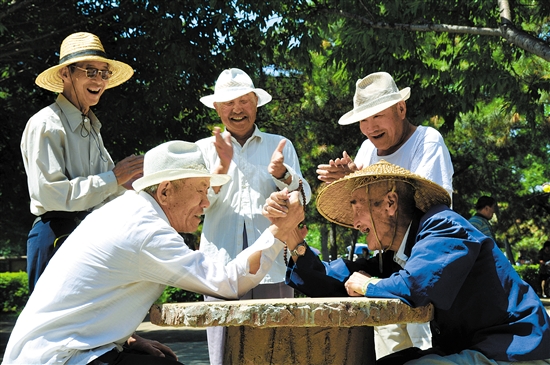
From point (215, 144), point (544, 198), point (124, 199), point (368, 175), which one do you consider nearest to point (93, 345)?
point (124, 199)

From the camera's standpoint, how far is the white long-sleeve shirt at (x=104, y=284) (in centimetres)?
282

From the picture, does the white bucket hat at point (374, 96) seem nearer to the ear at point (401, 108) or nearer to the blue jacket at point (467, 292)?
the ear at point (401, 108)

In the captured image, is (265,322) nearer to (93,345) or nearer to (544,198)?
(93,345)

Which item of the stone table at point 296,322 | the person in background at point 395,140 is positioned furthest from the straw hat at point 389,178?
the person in background at point 395,140

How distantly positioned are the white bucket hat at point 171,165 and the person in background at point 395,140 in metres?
1.35

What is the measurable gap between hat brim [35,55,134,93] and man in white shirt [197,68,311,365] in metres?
0.63

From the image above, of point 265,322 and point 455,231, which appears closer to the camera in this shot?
point 265,322

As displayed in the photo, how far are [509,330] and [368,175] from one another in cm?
86

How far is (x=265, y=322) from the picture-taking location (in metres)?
2.59

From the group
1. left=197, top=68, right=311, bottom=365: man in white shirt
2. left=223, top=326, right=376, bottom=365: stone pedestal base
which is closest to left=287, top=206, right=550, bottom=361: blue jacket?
left=223, top=326, right=376, bottom=365: stone pedestal base

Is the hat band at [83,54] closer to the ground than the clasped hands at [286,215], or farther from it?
farther from it

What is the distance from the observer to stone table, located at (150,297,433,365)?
2.60 m

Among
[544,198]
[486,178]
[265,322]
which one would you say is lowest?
[544,198]

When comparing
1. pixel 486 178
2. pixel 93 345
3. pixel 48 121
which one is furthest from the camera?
pixel 486 178
